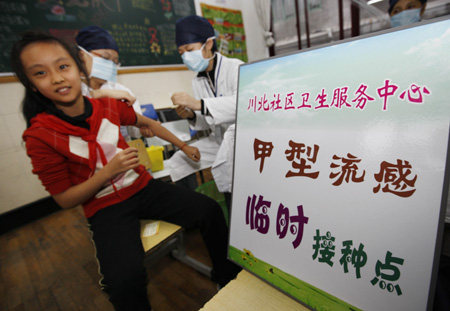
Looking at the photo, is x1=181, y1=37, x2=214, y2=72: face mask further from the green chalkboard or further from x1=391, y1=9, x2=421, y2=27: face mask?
x1=391, y1=9, x2=421, y2=27: face mask

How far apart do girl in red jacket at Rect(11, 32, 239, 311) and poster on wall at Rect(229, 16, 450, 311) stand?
50 centimetres

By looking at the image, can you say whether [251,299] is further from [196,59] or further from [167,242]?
[196,59]

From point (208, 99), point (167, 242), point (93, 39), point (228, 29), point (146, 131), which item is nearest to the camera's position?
point (167, 242)

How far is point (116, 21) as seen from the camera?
103 inches

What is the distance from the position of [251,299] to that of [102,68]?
1.65 m

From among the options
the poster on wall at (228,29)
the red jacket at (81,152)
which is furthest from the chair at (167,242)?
the poster on wall at (228,29)

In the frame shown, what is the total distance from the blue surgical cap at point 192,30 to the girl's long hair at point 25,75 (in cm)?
65

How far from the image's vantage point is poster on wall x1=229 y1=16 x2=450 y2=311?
39 cm

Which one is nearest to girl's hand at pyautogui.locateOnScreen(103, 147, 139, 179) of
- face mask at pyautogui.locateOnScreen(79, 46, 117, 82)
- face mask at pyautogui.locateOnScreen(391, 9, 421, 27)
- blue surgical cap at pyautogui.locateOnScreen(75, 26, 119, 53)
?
face mask at pyautogui.locateOnScreen(79, 46, 117, 82)

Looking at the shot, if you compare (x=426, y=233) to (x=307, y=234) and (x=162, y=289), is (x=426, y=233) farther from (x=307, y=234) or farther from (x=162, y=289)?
(x=162, y=289)

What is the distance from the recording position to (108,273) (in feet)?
2.65

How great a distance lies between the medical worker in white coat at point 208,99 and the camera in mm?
1248

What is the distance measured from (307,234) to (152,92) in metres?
2.95

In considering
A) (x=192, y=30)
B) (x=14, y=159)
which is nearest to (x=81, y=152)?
(x=192, y=30)
